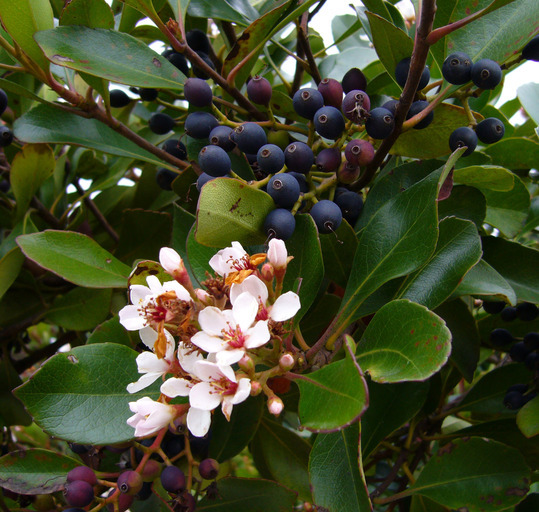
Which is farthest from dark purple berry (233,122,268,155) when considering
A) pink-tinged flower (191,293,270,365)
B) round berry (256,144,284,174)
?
pink-tinged flower (191,293,270,365)

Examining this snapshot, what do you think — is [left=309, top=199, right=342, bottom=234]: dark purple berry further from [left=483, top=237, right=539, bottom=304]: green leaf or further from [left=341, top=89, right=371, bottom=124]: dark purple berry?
[left=483, top=237, right=539, bottom=304]: green leaf

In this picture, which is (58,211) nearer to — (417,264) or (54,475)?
(54,475)

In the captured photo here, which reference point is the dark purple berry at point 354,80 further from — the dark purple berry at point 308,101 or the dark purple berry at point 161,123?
the dark purple berry at point 161,123

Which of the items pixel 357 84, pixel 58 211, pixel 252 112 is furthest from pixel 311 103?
pixel 58 211

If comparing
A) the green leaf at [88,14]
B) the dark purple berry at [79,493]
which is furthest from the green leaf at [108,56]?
the dark purple berry at [79,493]

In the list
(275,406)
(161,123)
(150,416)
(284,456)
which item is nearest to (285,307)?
(275,406)
